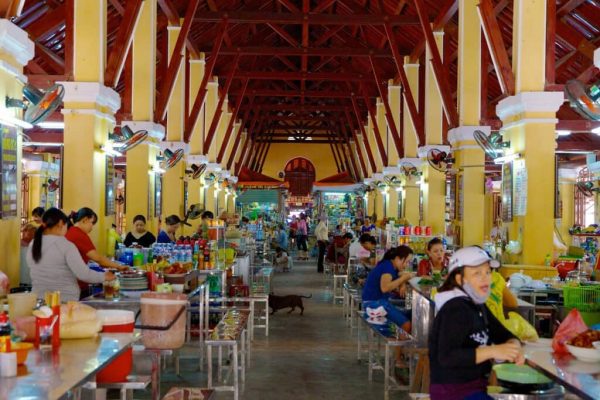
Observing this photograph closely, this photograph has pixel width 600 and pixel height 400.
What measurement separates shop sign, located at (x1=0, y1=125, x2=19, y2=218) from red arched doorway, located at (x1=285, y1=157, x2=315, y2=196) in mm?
37852

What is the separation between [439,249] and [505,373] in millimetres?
4987

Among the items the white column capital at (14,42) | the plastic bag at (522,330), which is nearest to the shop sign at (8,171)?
the white column capital at (14,42)

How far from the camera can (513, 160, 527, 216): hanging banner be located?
10.2 metres

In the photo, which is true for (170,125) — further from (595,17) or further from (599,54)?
(599,54)

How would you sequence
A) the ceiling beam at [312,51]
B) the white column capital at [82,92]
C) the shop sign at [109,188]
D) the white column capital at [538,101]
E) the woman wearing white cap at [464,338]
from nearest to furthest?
1. the woman wearing white cap at [464,338]
2. the white column capital at [538,101]
3. the white column capital at [82,92]
4. the shop sign at [109,188]
5. the ceiling beam at [312,51]

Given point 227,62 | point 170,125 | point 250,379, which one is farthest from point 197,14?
point 250,379

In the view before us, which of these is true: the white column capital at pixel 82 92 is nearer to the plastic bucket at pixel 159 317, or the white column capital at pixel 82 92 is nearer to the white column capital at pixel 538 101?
the white column capital at pixel 538 101

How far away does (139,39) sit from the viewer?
14.0 m

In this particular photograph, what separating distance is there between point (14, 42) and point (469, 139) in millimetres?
8760

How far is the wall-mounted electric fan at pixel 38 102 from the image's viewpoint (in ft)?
25.3

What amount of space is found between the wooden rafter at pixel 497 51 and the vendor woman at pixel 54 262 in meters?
6.80

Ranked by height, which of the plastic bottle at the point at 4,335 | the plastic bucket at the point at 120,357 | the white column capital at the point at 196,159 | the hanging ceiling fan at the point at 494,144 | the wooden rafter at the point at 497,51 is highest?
the wooden rafter at the point at 497,51

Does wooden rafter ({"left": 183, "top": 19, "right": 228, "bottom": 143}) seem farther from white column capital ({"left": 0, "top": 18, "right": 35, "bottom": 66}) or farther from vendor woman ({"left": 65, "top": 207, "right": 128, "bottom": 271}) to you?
vendor woman ({"left": 65, "top": 207, "right": 128, "bottom": 271})

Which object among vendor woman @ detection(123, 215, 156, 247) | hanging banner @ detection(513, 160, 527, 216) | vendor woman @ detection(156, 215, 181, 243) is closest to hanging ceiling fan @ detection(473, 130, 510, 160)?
hanging banner @ detection(513, 160, 527, 216)
